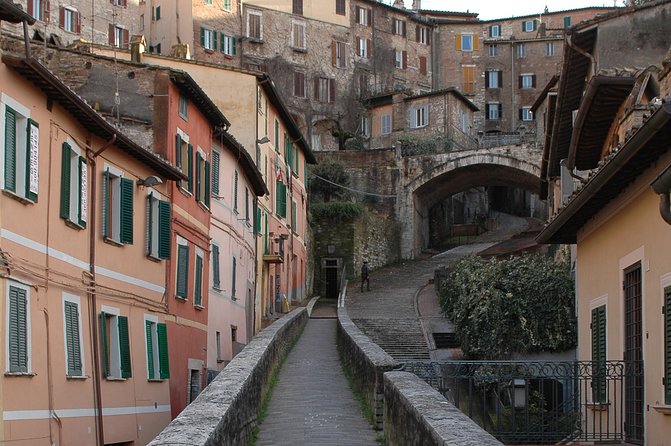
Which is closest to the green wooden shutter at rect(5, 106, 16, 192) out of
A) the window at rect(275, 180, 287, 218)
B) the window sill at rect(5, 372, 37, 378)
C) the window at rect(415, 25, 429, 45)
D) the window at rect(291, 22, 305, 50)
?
the window sill at rect(5, 372, 37, 378)

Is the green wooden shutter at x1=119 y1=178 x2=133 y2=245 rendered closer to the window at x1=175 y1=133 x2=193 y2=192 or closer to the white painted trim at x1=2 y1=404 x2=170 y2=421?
the white painted trim at x1=2 y1=404 x2=170 y2=421

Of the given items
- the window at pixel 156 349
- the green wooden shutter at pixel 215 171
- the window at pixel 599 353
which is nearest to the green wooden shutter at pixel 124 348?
the window at pixel 156 349

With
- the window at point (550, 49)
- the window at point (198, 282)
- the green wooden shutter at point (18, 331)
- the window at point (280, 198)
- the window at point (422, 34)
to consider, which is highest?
the window at point (422, 34)

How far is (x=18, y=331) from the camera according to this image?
14.7 metres

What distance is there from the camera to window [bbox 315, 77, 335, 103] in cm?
6925

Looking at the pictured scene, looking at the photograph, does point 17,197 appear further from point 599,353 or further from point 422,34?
point 422,34

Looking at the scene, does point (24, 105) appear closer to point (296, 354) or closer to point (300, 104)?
point (296, 354)

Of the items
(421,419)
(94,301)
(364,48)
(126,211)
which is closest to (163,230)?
(126,211)

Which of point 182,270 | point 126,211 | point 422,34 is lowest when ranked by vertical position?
point 182,270

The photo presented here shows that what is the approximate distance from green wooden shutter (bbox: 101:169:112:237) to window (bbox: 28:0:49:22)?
36.9 m

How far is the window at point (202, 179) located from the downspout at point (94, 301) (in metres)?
7.21

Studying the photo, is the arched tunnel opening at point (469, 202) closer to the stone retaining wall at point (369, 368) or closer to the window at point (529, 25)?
the window at point (529, 25)

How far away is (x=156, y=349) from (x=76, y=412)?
488cm

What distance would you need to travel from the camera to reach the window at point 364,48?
72500 millimetres
